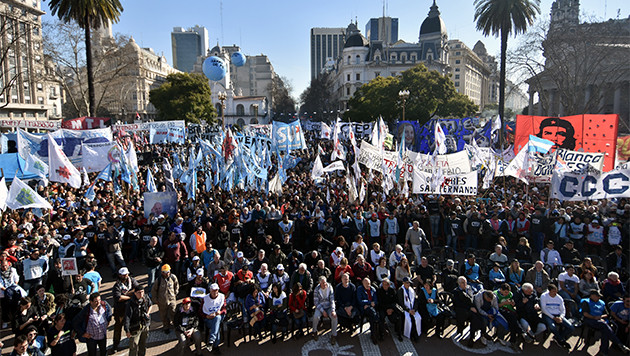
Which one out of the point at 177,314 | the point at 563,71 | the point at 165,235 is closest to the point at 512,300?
the point at 177,314

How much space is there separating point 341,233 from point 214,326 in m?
5.36

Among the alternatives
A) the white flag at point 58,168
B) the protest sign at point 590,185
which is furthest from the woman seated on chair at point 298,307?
the white flag at point 58,168

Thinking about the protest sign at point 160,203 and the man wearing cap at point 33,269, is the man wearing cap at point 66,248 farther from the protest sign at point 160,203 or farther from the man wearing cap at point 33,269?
the protest sign at point 160,203

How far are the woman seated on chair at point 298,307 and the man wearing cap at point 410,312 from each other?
1.89 metres

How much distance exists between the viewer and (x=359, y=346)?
7.54 m

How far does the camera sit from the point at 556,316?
7332 mm

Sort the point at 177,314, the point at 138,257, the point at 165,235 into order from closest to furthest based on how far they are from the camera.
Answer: the point at 177,314 < the point at 165,235 < the point at 138,257

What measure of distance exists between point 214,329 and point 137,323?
1.31 m

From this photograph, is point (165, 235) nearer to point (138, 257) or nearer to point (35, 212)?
point (138, 257)

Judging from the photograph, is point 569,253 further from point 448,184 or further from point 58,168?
point 58,168

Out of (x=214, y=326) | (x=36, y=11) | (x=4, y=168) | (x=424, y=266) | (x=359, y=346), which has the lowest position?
(x=359, y=346)

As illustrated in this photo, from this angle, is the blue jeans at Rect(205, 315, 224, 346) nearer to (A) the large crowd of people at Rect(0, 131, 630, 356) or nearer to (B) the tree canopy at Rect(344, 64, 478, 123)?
(A) the large crowd of people at Rect(0, 131, 630, 356)

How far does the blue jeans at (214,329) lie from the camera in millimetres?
7254

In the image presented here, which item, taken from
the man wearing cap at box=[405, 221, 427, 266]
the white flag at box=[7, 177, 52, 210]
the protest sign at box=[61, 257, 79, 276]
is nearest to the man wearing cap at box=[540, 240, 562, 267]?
the man wearing cap at box=[405, 221, 427, 266]
